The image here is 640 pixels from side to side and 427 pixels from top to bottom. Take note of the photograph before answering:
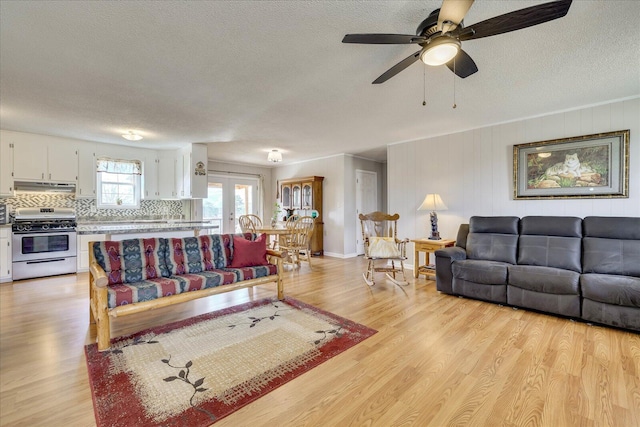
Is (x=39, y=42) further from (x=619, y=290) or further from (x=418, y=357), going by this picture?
(x=619, y=290)

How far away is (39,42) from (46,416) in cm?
252

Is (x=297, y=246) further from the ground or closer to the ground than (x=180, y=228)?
closer to the ground

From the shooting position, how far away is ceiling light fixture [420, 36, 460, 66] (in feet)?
5.59

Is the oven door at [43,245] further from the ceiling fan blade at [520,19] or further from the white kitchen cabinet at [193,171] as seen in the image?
the ceiling fan blade at [520,19]

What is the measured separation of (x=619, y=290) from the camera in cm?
254

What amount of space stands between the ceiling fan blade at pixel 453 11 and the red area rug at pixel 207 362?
2.32 m

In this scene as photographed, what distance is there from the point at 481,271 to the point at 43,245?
647 cm

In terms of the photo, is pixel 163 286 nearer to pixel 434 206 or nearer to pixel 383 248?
pixel 383 248

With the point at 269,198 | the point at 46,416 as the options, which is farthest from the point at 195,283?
the point at 269,198

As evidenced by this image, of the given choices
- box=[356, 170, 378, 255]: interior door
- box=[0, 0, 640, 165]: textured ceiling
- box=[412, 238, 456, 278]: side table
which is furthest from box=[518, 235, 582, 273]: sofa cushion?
box=[356, 170, 378, 255]: interior door

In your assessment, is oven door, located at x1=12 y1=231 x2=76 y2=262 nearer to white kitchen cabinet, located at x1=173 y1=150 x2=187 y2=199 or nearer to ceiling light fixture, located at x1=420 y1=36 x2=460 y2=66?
white kitchen cabinet, located at x1=173 y1=150 x2=187 y2=199

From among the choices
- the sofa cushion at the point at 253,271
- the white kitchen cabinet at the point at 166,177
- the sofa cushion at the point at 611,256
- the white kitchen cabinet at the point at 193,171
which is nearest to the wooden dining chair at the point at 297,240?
the sofa cushion at the point at 253,271

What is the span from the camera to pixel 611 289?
2.58 meters

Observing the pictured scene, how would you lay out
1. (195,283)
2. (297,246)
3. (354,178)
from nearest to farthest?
(195,283)
(297,246)
(354,178)
